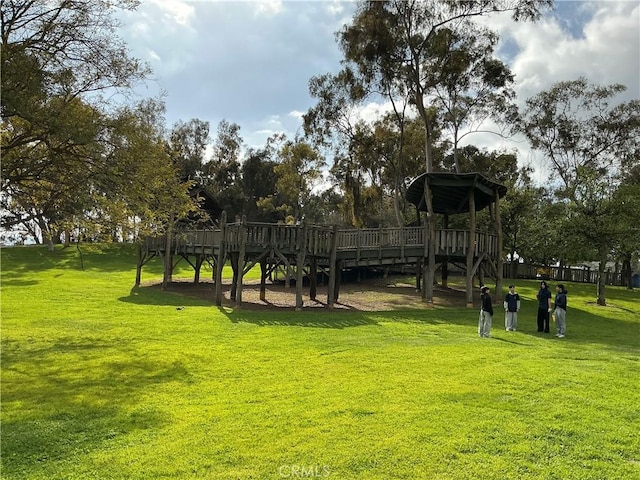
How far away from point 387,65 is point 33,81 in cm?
2643

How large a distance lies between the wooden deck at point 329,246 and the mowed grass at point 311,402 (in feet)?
16.1

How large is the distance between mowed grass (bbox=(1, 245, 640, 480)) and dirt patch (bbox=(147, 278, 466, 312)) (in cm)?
637

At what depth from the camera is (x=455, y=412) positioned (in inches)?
258

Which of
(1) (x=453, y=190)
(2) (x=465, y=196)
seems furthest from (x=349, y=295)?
(2) (x=465, y=196)

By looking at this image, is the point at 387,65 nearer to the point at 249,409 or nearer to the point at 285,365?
the point at 285,365

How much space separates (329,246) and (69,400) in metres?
14.7

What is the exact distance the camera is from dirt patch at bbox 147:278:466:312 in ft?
71.6

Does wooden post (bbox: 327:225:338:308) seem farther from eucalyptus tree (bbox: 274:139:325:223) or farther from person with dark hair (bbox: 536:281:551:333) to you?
eucalyptus tree (bbox: 274:139:325:223)

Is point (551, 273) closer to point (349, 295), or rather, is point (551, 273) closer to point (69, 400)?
point (349, 295)

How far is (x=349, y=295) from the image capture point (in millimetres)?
26234

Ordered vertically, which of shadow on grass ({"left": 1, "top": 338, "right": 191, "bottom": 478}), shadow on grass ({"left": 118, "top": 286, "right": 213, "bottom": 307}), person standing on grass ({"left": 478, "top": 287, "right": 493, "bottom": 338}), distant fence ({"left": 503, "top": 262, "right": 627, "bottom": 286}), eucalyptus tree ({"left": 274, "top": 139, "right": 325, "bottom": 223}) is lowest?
shadow on grass ({"left": 118, "top": 286, "right": 213, "bottom": 307})

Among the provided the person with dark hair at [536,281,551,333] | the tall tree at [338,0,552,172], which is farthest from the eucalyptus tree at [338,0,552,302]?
the person with dark hair at [536,281,551,333]

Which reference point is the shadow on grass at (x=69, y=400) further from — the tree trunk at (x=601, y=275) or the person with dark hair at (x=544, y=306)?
the tree trunk at (x=601, y=275)

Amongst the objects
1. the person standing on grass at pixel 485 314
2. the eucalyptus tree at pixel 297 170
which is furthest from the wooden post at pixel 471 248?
the eucalyptus tree at pixel 297 170
